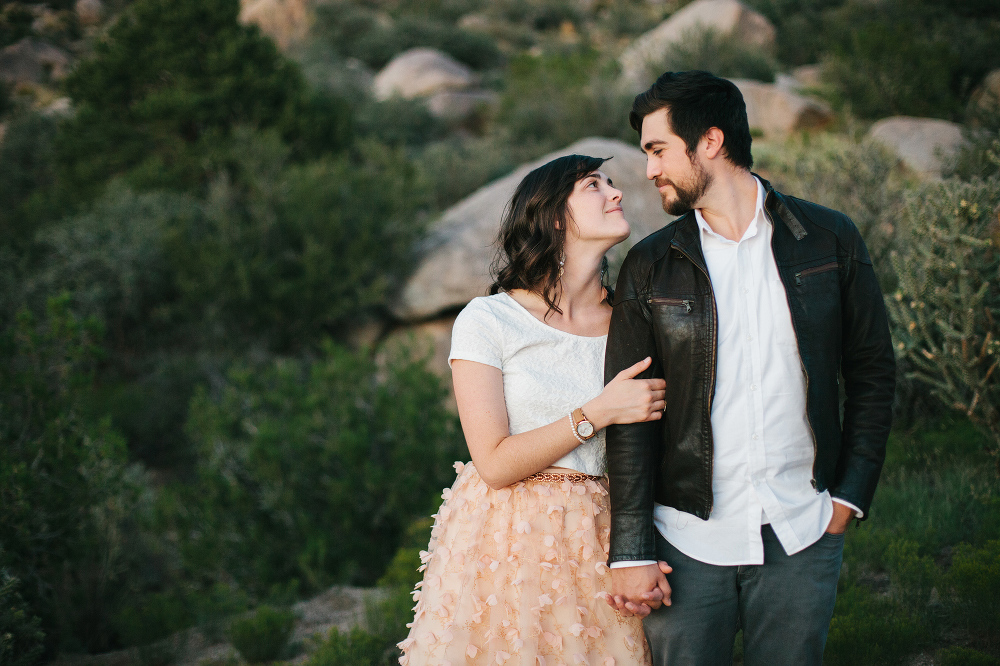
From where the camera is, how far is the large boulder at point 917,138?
30.2 feet

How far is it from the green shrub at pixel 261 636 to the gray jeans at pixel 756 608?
238cm

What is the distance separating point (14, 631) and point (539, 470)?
288 cm

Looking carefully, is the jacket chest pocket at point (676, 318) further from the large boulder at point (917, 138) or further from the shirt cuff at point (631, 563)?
the large boulder at point (917, 138)

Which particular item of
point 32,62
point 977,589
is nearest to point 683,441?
point 977,589

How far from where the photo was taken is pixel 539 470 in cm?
209

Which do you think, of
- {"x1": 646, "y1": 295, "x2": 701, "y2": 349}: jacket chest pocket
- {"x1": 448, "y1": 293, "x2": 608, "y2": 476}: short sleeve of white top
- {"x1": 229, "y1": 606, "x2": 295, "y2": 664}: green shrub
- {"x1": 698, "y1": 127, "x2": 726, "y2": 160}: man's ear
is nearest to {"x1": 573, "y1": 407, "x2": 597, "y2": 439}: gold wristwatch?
{"x1": 448, "y1": 293, "x2": 608, "y2": 476}: short sleeve of white top

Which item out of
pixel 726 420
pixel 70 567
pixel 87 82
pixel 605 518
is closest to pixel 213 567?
pixel 70 567

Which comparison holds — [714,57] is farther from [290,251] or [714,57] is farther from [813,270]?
[813,270]

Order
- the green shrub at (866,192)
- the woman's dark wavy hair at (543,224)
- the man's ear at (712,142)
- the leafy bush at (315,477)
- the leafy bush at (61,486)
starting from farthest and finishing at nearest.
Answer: the leafy bush at (315,477) < the green shrub at (866,192) < the leafy bush at (61,486) < the woman's dark wavy hair at (543,224) < the man's ear at (712,142)

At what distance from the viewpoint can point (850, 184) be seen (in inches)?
256

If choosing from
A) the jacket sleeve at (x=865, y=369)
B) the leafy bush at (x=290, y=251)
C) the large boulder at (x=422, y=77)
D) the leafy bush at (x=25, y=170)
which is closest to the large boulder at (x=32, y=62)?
the leafy bush at (x=25, y=170)

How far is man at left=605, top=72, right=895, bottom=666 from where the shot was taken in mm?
1880

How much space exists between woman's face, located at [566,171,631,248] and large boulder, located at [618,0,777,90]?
12046mm

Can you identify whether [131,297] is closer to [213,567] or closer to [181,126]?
[181,126]
